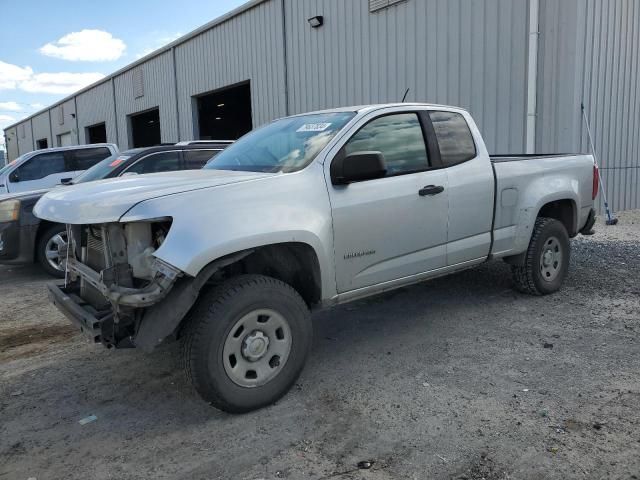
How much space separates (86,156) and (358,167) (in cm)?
878

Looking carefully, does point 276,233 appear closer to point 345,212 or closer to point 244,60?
point 345,212

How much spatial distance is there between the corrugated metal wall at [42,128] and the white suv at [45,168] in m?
28.3

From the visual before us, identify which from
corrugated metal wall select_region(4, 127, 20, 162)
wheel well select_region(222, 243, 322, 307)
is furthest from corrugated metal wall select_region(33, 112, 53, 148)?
wheel well select_region(222, 243, 322, 307)

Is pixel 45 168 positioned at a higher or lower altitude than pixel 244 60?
lower

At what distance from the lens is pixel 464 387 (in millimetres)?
3660

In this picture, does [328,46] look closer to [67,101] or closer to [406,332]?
[406,332]

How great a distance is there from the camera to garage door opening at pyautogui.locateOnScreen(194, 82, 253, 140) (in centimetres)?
1971

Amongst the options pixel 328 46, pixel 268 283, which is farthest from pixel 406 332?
pixel 328 46

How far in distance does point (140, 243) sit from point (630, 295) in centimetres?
503

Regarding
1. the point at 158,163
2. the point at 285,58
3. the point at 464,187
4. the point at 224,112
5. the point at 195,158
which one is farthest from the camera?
the point at 224,112

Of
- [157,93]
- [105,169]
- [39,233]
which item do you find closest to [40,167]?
[105,169]

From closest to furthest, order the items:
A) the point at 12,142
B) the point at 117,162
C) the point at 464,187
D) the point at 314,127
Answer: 1. the point at 314,127
2. the point at 464,187
3. the point at 117,162
4. the point at 12,142

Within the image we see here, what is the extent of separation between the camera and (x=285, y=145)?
4.11 metres

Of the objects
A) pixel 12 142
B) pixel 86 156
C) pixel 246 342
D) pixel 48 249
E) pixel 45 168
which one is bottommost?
pixel 246 342
